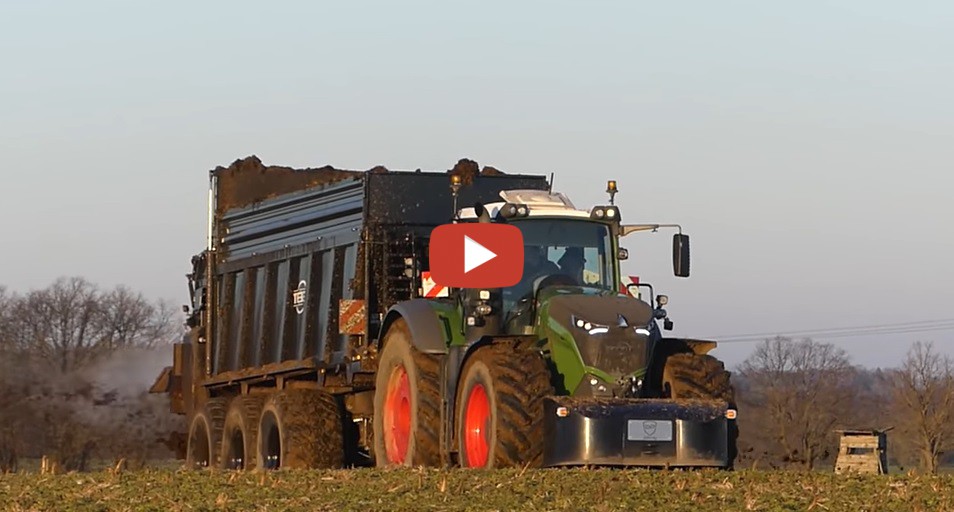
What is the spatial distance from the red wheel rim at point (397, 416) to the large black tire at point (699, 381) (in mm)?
2920

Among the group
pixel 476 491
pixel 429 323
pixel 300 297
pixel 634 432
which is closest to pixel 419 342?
pixel 429 323

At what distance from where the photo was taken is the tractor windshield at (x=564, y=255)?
58.0 ft

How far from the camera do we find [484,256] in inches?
719

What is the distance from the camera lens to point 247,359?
24.5m

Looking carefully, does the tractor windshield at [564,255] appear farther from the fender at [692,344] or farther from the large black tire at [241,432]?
the large black tire at [241,432]

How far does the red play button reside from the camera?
58.0 feet

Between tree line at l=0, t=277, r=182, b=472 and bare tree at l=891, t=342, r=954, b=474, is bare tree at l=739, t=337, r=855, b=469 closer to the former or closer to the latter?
bare tree at l=891, t=342, r=954, b=474

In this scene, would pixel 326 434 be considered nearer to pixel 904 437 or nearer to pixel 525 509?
pixel 525 509

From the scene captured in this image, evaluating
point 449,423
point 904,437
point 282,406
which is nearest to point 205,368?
point 282,406

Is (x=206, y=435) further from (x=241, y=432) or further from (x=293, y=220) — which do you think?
(x=293, y=220)

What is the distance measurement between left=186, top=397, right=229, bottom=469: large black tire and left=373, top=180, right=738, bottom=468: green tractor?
249 inches

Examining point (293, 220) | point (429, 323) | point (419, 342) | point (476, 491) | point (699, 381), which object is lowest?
point (476, 491)

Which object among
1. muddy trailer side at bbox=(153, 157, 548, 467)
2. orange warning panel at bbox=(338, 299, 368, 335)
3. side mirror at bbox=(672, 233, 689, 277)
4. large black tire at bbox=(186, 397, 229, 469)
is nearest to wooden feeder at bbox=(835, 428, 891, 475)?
large black tire at bbox=(186, 397, 229, 469)

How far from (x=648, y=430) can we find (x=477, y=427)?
174cm
